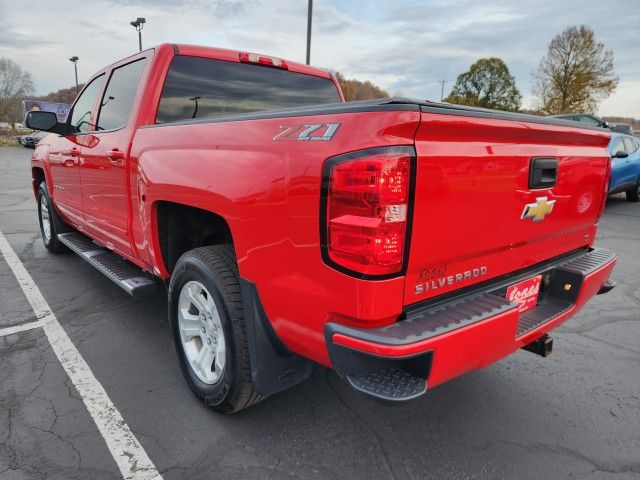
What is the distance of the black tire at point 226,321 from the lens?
218 centimetres

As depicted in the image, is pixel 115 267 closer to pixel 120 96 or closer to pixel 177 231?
pixel 177 231

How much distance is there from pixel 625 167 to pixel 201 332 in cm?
1093

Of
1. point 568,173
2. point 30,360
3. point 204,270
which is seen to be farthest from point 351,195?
point 30,360

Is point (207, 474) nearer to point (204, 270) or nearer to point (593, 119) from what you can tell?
point (204, 270)

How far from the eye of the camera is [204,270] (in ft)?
7.59

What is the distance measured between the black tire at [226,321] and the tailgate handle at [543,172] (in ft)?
4.86

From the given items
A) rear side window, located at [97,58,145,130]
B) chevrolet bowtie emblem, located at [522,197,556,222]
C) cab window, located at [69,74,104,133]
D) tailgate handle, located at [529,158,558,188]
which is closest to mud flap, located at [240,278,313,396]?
chevrolet bowtie emblem, located at [522,197,556,222]

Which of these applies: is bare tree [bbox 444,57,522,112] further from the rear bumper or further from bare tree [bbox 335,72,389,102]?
the rear bumper

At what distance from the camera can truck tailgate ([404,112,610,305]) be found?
68.4 inches

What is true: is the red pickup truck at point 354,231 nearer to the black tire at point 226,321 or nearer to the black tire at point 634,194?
the black tire at point 226,321

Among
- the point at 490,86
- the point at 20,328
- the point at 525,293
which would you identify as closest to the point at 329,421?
the point at 525,293

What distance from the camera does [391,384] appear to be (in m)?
1.72

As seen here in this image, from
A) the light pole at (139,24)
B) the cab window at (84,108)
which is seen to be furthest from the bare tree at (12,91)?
the cab window at (84,108)

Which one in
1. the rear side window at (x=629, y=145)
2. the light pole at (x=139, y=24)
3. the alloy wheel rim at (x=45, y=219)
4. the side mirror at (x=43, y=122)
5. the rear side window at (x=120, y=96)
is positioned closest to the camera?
the rear side window at (x=120, y=96)
